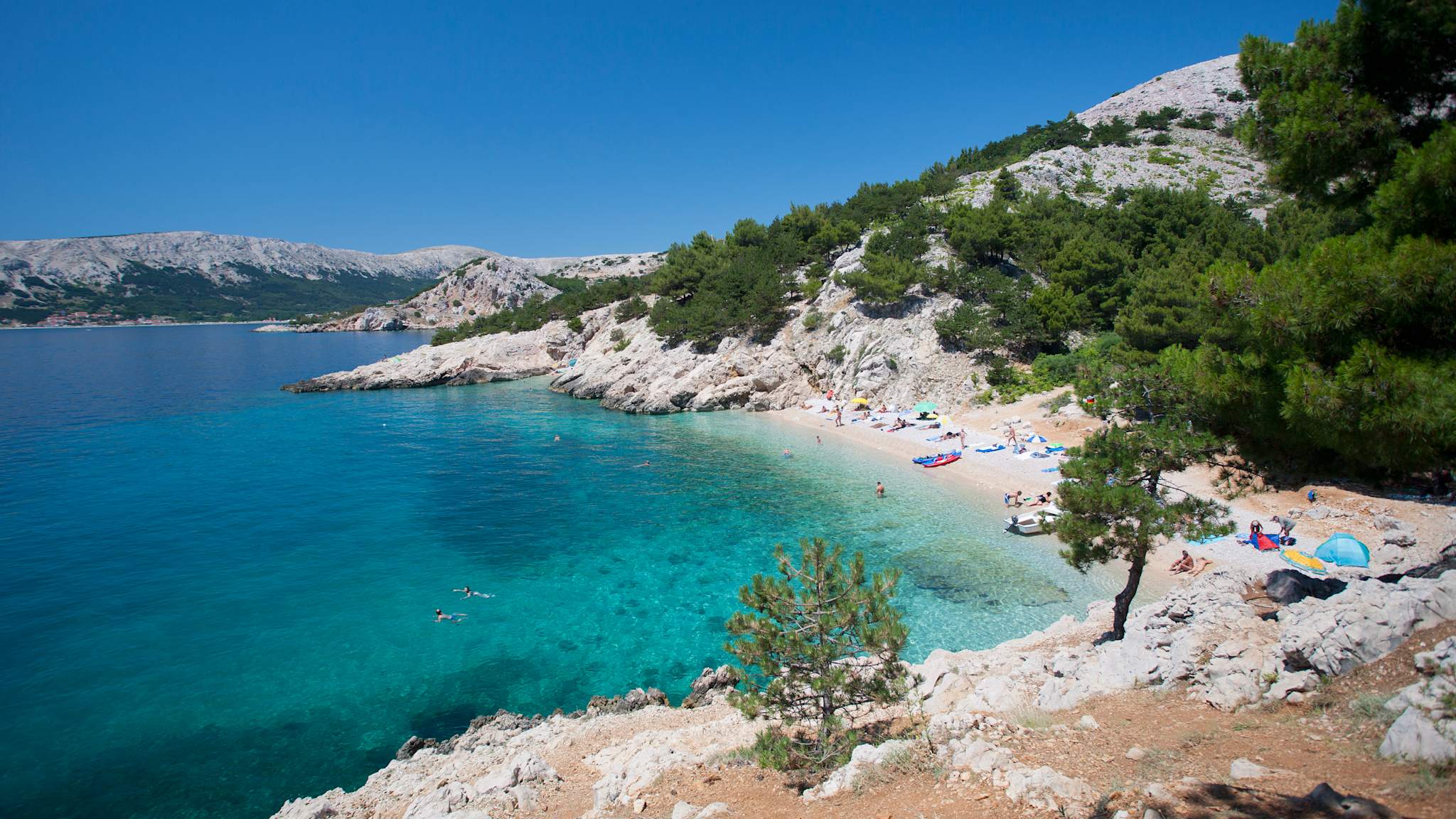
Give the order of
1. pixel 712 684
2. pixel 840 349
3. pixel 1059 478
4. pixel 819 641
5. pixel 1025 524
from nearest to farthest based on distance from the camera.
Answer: pixel 819 641 → pixel 712 684 → pixel 1025 524 → pixel 1059 478 → pixel 840 349

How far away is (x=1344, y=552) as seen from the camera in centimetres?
1520

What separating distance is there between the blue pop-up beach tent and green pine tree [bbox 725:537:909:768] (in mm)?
14401

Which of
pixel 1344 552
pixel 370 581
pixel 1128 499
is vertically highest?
pixel 1128 499

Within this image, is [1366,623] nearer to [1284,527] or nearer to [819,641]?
[819,641]

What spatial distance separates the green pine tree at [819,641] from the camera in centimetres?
808

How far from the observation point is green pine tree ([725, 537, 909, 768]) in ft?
26.5

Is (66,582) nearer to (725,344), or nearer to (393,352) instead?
(725,344)

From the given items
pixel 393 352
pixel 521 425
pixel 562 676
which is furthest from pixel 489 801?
pixel 393 352

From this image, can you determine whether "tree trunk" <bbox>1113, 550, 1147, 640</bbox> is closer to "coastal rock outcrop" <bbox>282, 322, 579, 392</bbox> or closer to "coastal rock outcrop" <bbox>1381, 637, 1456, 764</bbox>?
"coastal rock outcrop" <bbox>1381, 637, 1456, 764</bbox>

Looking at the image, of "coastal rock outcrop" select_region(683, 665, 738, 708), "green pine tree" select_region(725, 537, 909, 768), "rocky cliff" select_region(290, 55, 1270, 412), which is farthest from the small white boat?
"rocky cliff" select_region(290, 55, 1270, 412)

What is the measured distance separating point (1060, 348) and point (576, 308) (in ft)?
179

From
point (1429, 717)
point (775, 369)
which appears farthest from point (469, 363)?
point (1429, 717)

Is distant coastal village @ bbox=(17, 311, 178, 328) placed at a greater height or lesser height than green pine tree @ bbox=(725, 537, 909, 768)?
greater

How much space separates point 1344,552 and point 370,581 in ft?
90.2
